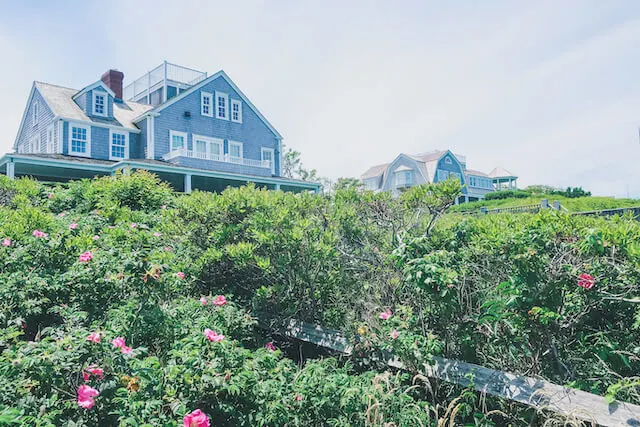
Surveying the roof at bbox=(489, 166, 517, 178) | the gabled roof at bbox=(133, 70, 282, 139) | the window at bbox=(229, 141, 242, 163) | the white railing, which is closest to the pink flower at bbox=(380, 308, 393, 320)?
the white railing

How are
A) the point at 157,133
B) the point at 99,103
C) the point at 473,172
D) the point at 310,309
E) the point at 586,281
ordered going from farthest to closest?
1. the point at 473,172
2. the point at 157,133
3. the point at 99,103
4. the point at 310,309
5. the point at 586,281

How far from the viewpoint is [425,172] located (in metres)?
41.7

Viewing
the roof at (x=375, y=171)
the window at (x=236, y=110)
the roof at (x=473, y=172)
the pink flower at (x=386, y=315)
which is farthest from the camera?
the roof at (x=473, y=172)

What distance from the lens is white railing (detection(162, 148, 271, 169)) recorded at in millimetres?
19495

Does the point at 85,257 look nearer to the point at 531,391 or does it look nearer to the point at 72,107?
the point at 531,391

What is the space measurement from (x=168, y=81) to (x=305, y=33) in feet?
58.3

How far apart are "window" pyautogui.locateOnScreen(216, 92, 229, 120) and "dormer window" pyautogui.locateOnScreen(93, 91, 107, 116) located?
5.68m

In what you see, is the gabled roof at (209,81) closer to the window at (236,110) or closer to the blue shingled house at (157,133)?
the blue shingled house at (157,133)

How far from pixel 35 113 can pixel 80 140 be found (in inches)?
206

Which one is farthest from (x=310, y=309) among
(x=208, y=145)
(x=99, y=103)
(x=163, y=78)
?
(x=163, y=78)

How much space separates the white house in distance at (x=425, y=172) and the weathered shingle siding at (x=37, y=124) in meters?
25.6

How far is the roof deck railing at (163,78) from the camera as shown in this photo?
23422 mm

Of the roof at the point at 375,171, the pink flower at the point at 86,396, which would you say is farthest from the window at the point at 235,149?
the roof at the point at 375,171

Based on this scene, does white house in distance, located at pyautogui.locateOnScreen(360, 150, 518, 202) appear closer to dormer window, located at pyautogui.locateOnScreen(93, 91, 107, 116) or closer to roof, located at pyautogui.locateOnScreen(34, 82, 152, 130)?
roof, located at pyautogui.locateOnScreen(34, 82, 152, 130)
